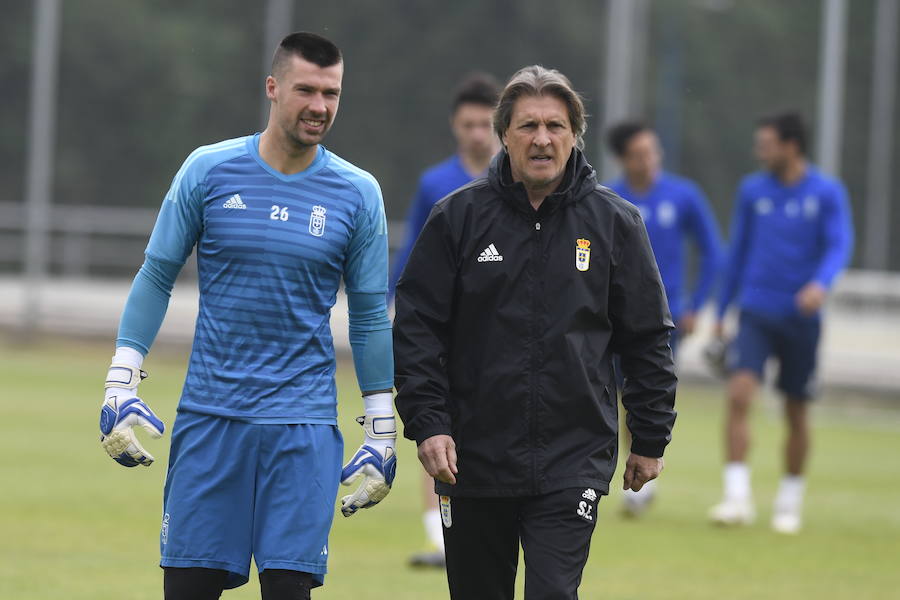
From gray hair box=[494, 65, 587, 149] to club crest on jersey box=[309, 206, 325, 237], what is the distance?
697 mm

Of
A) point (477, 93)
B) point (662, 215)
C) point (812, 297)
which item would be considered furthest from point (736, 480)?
point (477, 93)

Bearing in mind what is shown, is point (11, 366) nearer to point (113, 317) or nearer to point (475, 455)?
point (113, 317)

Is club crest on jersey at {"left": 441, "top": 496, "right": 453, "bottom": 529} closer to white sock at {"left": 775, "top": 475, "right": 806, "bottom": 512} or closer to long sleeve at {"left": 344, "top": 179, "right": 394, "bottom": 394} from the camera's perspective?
long sleeve at {"left": 344, "top": 179, "right": 394, "bottom": 394}

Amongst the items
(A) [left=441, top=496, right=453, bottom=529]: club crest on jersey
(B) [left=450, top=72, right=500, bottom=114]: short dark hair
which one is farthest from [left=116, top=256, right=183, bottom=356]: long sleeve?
(B) [left=450, top=72, right=500, bottom=114]: short dark hair

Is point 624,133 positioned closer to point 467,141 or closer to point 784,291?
point 784,291

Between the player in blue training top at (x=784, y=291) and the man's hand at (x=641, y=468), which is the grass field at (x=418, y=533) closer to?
the player in blue training top at (x=784, y=291)

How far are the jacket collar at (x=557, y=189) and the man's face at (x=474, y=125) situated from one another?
3501mm

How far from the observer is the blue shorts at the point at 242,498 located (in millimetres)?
5738

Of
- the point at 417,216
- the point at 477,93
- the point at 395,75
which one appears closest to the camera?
the point at 477,93

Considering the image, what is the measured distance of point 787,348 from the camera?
38.8 ft

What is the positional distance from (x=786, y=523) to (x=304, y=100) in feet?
Result: 21.8

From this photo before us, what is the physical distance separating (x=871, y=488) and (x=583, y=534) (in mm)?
9130

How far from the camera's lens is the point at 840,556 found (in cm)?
1045

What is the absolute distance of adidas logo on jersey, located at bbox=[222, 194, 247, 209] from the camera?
229 inches
